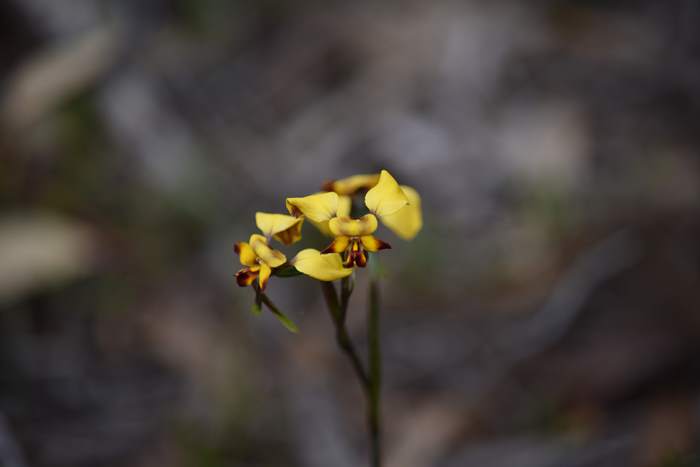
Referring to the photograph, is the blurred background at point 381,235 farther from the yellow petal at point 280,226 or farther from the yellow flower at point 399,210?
the yellow petal at point 280,226

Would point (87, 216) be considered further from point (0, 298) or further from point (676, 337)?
point (676, 337)

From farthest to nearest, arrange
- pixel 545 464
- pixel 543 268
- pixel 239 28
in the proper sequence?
pixel 239 28 < pixel 543 268 < pixel 545 464

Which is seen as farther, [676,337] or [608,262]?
[608,262]

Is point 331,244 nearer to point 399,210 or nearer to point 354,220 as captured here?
point 354,220

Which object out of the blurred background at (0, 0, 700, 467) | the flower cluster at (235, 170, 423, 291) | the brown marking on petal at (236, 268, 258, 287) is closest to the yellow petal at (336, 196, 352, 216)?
the flower cluster at (235, 170, 423, 291)

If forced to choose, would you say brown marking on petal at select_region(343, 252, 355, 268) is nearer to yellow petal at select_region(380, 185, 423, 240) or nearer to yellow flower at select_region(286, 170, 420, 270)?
yellow flower at select_region(286, 170, 420, 270)

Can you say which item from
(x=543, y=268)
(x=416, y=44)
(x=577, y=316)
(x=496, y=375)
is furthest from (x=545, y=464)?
(x=416, y=44)

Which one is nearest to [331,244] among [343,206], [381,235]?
[343,206]

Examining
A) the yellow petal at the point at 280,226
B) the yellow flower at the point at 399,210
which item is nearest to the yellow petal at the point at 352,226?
the yellow petal at the point at 280,226
